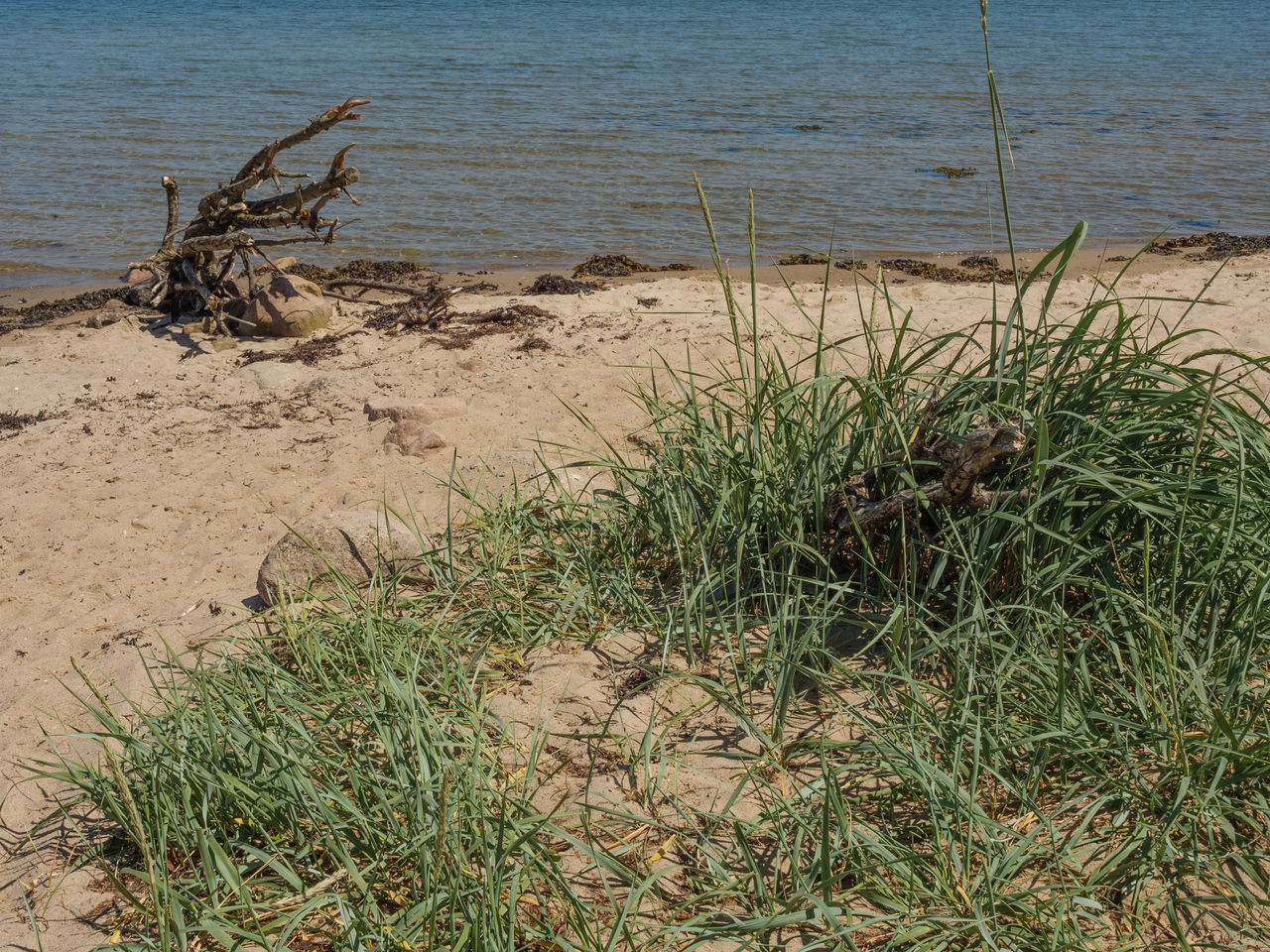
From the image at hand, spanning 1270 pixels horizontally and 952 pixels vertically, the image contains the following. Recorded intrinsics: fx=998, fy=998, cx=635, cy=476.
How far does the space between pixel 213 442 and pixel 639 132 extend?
10.3 m

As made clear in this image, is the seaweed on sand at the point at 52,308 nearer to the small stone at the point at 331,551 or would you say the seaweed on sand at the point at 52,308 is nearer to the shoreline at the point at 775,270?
the shoreline at the point at 775,270

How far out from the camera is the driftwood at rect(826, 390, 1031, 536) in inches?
95.3

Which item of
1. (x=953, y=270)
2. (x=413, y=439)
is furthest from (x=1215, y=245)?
(x=413, y=439)

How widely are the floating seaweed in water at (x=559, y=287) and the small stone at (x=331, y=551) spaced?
14.6 feet

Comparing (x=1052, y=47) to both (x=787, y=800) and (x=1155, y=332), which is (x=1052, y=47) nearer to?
(x=1155, y=332)

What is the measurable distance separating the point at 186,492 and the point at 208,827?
2.63 metres

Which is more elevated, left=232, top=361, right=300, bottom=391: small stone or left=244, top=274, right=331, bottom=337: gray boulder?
left=244, top=274, right=331, bottom=337: gray boulder

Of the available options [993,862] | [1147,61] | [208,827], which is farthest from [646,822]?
[1147,61]

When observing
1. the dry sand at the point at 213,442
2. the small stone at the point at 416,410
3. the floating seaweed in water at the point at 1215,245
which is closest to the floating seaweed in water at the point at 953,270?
the dry sand at the point at 213,442

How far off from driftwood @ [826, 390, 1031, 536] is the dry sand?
1654mm

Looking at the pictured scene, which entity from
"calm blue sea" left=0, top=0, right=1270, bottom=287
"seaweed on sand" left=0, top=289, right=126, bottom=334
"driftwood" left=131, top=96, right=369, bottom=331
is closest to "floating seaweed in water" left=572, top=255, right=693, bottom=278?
"calm blue sea" left=0, top=0, right=1270, bottom=287

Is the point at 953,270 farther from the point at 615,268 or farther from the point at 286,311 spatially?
the point at 286,311

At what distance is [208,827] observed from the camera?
7.39 ft

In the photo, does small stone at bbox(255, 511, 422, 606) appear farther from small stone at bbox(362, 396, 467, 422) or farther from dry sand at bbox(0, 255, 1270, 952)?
small stone at bbox(362, 396, 467, 422)
